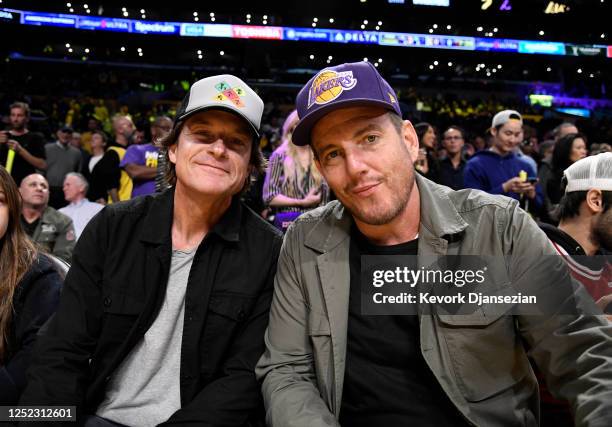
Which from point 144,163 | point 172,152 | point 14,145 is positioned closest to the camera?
point 172,152

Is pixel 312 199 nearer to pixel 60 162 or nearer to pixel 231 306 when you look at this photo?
pixel 231 306

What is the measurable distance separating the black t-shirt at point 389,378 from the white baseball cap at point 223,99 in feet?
2.38

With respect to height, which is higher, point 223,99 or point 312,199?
point 223,99

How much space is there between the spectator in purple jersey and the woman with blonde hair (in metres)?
1.78

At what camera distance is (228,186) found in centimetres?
178

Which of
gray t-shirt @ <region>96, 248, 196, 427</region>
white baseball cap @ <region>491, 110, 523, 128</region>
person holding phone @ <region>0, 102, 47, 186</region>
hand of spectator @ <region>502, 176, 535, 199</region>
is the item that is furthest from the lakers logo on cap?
person holding phone @ <region>0, 102, 47, 186</region>

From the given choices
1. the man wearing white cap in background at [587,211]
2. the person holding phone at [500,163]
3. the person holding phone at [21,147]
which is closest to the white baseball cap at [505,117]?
the person holding phone at [500,163]

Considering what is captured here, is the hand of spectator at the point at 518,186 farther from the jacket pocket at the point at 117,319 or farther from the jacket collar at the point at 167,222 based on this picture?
the jacket pocket at the point at 117,319

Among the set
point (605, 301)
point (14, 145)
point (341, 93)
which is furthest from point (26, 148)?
point (605, 301)

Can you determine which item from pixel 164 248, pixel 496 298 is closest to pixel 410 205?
pixel 496 298

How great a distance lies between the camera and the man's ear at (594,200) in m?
2.24

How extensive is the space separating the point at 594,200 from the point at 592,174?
0.39 feet

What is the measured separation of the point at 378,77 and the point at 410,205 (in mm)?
432

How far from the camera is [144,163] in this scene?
4996 millimetres
